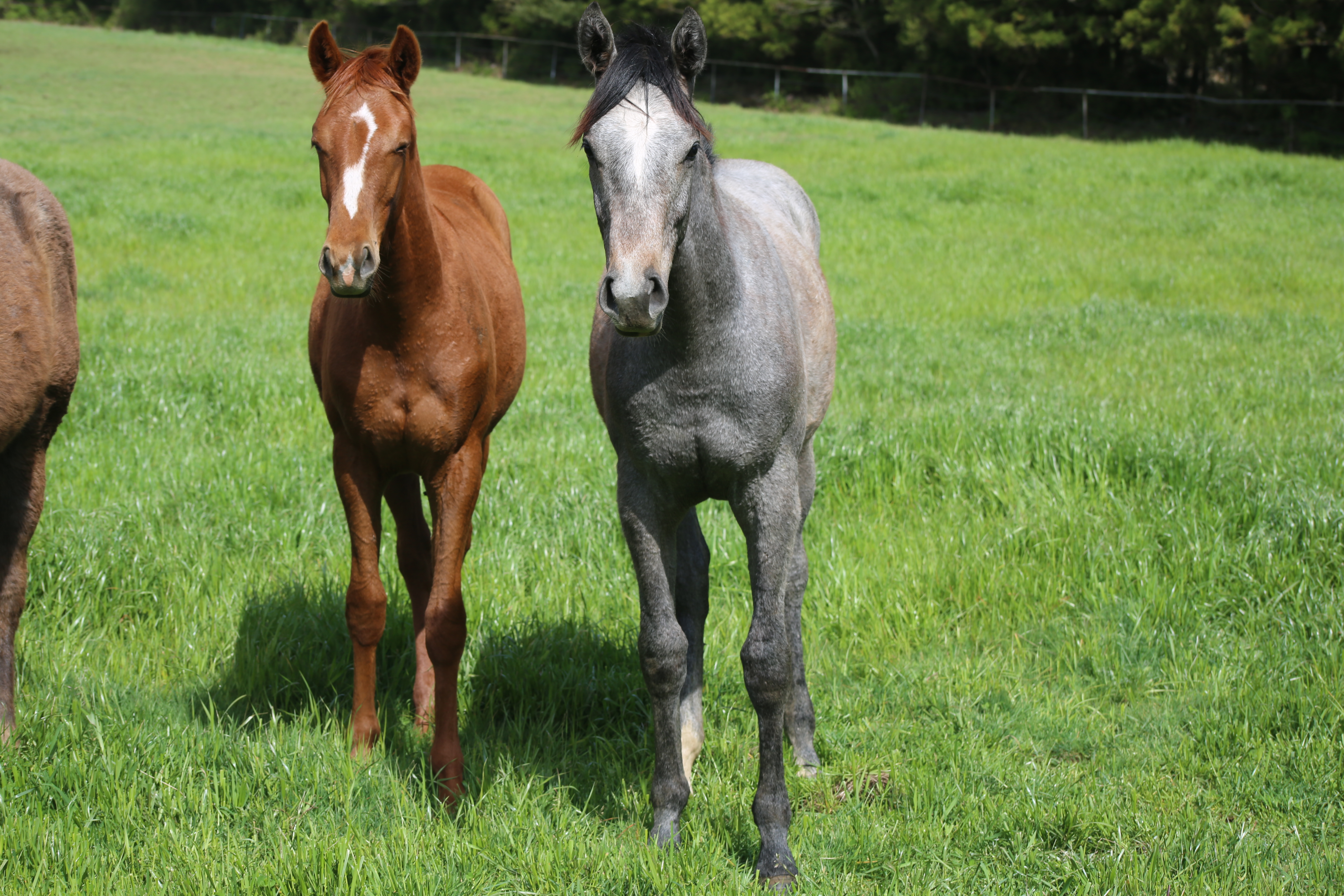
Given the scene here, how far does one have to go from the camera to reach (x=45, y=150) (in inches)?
725

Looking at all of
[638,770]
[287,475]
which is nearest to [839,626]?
[638,770]

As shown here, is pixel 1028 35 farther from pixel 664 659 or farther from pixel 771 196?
pixel 664 659

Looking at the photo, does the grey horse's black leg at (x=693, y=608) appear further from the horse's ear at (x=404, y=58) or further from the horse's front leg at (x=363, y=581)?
the horse's ear at (x=404, y=58)

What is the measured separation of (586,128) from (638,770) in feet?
7.00

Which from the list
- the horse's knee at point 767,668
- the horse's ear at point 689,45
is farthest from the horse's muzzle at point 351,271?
the horse's knee at point 767,668

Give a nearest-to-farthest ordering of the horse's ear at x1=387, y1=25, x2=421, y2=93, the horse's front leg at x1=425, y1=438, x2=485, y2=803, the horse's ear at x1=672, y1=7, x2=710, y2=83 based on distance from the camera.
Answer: the horse's ear at x1=672, y1=7, x2=710, y2=83 → the horse's ear at x1=387, y1=25, x2=421, y2=93 → the horse's front leg at x1=425, y1=438, x2=485, y2=803

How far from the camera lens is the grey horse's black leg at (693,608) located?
3.49 meters

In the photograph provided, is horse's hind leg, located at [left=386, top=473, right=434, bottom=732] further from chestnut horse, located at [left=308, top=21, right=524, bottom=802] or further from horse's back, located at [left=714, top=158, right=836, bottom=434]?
horse's back, located at [left=714, top=158, right=836, bottom=434]

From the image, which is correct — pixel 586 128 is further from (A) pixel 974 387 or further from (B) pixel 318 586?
(A) pixel 974 387

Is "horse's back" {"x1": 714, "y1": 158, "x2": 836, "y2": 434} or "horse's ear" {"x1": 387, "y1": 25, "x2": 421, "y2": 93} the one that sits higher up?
"horse's ear" {"x1": 387, "y1": 25, "x2": 421, "y2": 93}

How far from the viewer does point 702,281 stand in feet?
8.91

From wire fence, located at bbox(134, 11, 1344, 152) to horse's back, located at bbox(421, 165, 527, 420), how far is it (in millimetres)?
21164

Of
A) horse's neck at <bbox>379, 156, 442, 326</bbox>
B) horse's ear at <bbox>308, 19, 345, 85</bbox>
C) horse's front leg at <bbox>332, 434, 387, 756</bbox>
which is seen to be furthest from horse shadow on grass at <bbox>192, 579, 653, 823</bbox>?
horse's ear at <bbox>308, 19, 345, 85</bbox>

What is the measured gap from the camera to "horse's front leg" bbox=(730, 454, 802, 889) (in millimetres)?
2895
